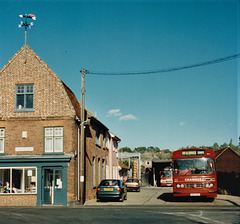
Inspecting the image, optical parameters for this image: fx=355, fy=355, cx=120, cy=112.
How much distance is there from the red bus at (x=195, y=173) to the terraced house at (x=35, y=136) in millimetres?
6728

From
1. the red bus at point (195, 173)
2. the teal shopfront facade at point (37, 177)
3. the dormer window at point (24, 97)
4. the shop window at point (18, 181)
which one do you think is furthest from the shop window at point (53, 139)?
the red bus at point (195, 173)

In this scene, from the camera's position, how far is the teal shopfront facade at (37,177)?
904 inches

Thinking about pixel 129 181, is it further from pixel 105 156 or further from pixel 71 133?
pixel 71 133

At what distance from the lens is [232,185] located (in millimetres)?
28984

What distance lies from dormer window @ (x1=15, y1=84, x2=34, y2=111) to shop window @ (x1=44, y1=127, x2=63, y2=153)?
2295 mm

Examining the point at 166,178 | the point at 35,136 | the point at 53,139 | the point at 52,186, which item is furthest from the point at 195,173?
the point at 166,178

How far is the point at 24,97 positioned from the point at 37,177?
220 inches

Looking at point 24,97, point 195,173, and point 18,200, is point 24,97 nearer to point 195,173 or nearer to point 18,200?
point 18,200

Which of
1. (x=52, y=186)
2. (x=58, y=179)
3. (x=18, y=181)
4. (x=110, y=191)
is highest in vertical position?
(x=58, y=179)

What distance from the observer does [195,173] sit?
21.4 m

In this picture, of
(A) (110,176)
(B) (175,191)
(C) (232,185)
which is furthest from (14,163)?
(C) (232,185)

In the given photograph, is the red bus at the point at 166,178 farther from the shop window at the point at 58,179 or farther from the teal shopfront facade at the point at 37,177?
the teal shopfront facade at the point at 37,177

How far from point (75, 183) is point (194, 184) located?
7.66m

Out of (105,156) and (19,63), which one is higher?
(19,63)
